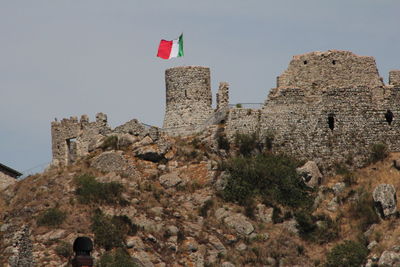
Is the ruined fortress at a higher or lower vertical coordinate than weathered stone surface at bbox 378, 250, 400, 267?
higher

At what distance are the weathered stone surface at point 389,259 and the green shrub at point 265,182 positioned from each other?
8031 mm

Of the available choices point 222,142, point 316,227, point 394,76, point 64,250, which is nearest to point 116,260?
point 64,250

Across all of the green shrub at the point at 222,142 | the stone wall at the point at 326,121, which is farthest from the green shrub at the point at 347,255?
the green shrub at the point at 222,142

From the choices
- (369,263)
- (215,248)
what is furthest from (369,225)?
(215,248)

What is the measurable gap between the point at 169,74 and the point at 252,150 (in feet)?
24.0

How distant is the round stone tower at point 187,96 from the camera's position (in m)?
73.4

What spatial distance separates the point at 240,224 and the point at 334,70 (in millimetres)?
12531

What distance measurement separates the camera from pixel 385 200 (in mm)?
64312

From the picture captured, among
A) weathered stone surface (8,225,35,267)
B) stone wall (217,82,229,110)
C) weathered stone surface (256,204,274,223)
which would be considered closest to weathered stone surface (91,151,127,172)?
stone wall (217,82,229,110)

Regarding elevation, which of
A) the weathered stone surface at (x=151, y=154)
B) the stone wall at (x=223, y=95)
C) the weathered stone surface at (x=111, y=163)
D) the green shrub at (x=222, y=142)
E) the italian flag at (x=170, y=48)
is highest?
the italian flag at (x=170, y=48)

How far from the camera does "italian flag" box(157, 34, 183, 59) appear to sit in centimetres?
7538

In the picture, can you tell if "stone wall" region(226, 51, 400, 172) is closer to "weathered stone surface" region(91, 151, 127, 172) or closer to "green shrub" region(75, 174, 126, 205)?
"weathered stone surface" region(91, 151, 127, 172)

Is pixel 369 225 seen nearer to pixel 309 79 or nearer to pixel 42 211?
pixel 309 79

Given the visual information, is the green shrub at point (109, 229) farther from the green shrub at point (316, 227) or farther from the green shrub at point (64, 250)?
the green shrub at point (316, 227)
